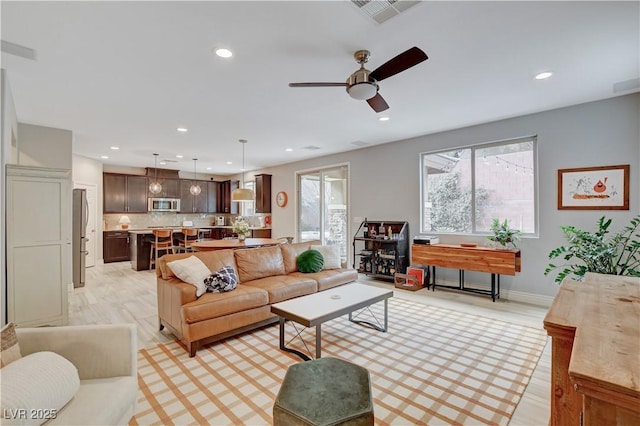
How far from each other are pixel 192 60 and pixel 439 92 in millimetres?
2698

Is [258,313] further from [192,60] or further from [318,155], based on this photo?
[318,155]

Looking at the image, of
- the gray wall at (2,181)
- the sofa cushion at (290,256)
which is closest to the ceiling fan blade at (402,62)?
the sofa cushion at (290,256)

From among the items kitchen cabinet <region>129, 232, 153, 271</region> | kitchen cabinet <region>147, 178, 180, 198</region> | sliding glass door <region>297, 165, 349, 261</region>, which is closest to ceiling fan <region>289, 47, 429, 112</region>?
sliding glass door <region>297, 165, 349, 261</region>

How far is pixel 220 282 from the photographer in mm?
3211

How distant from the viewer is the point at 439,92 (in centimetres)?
351

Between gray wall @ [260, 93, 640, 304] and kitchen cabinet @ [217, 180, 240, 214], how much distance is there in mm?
6181

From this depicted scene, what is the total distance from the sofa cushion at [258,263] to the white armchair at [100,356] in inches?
82.7

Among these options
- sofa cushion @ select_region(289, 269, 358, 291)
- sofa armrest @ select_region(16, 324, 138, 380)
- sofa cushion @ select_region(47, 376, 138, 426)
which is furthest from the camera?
sofa cushion @ select_region(289, 269, 358, 291)

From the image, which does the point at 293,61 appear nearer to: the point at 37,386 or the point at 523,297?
the point at 37,386

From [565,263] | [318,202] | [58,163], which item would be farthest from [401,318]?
[58,163]

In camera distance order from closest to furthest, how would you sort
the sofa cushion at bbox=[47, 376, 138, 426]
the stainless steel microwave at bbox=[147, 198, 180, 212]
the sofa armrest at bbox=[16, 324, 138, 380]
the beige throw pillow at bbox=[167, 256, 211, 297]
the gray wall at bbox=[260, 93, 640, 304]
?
the sofa cushion at bbox=[47, 376, 138, 426] → the sofa armrest at bbox=[16, 324, 138, 380] → the beige throw pillow at bbox=[167, 256, 211, 297] → the gray wall at bbox=[260, 93, 640, 304] → the stainless steel microwave at bbox=[147, 198, 180, 212]

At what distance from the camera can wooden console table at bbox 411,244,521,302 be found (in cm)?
427

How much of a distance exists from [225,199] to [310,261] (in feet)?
23.4

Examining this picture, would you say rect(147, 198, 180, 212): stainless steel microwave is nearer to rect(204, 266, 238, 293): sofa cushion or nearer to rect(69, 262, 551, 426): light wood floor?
rect(69, 262, 551, 426): light wood floor
